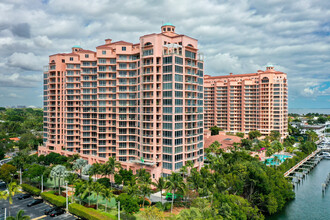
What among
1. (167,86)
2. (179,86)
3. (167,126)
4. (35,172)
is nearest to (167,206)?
(167,126)

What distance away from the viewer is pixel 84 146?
91.8 metres

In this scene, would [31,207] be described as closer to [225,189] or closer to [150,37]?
[225,189]

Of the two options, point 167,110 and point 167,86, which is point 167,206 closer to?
point 167,110

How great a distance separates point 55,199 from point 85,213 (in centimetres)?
1166

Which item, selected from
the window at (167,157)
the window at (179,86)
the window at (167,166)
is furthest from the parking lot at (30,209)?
the window at (179,86)

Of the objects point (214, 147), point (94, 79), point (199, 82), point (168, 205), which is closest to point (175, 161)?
point (168, 205)

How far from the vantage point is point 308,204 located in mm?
66250

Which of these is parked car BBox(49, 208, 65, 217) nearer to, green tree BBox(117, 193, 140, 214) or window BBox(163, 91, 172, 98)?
green tree BBox(117, 193, 140, 214)

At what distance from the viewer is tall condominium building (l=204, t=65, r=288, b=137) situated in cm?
14275

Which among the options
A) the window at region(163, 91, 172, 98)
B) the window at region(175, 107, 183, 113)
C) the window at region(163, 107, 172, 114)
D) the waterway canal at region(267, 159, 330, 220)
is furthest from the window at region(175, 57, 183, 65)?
the waterway canal at region(267, 159, 330, 220)

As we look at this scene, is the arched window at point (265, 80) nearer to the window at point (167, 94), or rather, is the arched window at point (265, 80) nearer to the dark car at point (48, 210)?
the window at point (167, 94)

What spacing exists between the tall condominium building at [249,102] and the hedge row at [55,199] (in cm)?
12028

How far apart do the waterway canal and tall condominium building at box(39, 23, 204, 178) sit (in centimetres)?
2907

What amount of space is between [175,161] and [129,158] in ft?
62.9
